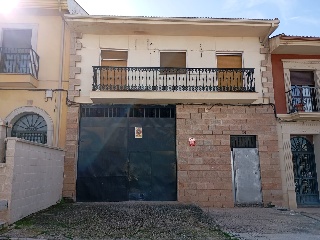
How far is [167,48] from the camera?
10.9 metres

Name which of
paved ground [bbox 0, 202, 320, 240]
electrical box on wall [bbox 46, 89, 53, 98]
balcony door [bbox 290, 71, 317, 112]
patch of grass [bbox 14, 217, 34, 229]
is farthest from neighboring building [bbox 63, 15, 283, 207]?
patch of grass [bbox 14, 217, 34, 229]

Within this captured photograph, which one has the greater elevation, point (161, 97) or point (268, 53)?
point (268, 53)

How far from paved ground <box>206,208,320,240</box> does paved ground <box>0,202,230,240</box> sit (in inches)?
20.2

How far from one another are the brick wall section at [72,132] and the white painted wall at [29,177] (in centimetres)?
54

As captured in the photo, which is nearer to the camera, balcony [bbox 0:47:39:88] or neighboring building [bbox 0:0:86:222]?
balcony [bbox 0:47:39:88]

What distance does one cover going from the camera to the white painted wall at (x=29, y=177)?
628 cm

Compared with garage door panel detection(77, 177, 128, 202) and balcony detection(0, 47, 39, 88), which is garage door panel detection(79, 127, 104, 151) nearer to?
garage door panel detection(77, 177, 128, 202)

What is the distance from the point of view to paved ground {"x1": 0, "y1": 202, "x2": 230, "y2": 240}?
5527 millimetres

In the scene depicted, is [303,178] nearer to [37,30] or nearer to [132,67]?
[132,67]

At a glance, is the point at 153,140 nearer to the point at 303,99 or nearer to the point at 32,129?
the point at 32,129

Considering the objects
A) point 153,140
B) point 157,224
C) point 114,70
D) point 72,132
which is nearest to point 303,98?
point 153,140

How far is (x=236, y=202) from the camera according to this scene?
1005cm

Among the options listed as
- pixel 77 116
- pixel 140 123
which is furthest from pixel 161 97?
pixel 77 116

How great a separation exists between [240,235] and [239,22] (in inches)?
306
